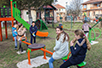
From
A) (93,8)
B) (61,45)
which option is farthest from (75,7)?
(61,45)

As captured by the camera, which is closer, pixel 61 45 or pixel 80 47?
pixel 80 47

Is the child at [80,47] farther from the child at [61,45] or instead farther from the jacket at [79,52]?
the child at [61,45]

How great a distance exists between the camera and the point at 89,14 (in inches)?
1588

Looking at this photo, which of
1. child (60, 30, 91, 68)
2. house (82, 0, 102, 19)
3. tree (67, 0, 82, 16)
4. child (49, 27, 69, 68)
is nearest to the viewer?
child (60, 30, 91, 68)

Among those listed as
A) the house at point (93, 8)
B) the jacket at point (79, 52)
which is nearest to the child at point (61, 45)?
the jacket at point (79, 52)

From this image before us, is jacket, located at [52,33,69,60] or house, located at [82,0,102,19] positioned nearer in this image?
jacket, located at [52,33,69,60]

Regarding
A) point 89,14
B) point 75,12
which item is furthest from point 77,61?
point 89,14

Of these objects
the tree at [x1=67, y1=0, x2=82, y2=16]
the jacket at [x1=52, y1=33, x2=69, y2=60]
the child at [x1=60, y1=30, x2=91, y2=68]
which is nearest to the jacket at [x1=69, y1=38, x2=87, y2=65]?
the child at [x1=60, y1=30, x2=91, y2=68]

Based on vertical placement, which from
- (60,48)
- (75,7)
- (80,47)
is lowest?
(60,48)

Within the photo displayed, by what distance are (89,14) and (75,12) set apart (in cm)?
1273

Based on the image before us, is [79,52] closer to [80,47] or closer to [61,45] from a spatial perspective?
[80,47]

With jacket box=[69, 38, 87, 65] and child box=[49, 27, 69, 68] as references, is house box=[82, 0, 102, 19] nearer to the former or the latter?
child box=[49, 27, 69, 68]

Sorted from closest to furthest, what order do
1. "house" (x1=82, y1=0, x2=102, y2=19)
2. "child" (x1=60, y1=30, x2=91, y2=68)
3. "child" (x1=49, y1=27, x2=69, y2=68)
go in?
"child" (x1=60, y1=30, x2=91, y2=68)
"child" (x1=49, y1=27, x2=69, y2=68)
"house" (x1=82, y1=0, x2=102, y2=19)

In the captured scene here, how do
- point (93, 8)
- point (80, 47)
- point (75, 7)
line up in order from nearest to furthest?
point (80, 47) < point (75, 7) < point (93, 8)
